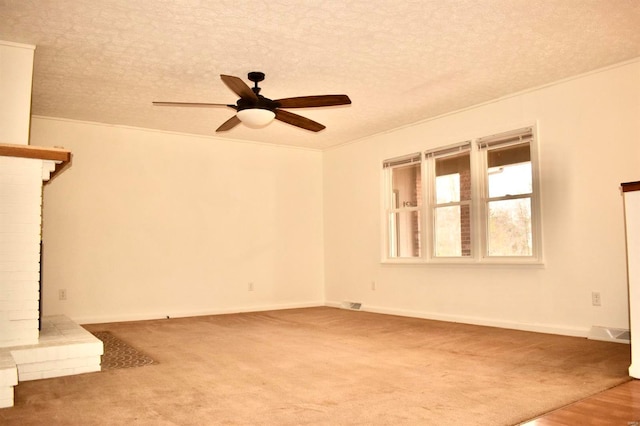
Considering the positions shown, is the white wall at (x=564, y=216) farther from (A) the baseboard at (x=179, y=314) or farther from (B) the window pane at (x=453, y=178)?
(A) the baseboard at (x=179, y=314)

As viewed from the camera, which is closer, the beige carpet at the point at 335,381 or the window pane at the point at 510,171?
the beige carpet at the point at 335,381

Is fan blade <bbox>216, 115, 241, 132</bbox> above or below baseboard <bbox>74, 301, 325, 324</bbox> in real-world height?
above

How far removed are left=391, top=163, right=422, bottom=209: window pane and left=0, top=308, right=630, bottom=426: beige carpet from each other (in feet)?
6.84

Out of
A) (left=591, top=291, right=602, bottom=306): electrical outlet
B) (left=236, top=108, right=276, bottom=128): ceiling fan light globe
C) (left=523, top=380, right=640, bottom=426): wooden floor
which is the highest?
(left=236, top=108, right=276, bottom=128): ceiling fan light globe

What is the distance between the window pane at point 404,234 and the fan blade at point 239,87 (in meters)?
3.27

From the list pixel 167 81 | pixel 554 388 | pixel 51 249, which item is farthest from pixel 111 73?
pixel 554 388

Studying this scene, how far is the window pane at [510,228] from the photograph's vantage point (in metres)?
→ 5.19

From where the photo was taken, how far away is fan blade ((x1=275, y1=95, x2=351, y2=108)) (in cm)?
395

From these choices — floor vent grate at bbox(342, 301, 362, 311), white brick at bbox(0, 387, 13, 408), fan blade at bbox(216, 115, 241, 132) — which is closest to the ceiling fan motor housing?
fan blade at bbox(216, 115, 241, 132)

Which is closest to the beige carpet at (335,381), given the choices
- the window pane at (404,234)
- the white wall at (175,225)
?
the white wall at (175,225)

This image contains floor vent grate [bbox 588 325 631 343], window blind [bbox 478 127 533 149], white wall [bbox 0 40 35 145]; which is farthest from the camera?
window blind [bbox 478 127 533 149]

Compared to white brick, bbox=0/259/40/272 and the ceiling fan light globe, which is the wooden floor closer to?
the ceiling fan light globe

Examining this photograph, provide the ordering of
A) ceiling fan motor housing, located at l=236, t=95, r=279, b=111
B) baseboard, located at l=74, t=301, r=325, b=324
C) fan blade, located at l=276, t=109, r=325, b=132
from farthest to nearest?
1. baseboard, located at l=74, t=301, r=325, b=324
2. fan blade, located at l=276, t=109, r=325, b=132
3. ceiling fan motor housing, located at l=236, t=95, r=279, b=111

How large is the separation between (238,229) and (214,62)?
130 inches
